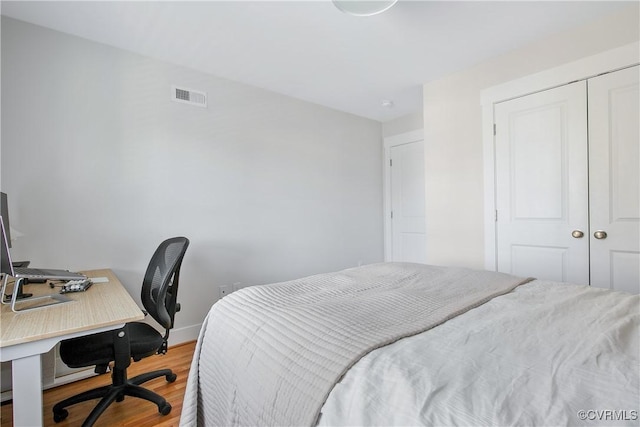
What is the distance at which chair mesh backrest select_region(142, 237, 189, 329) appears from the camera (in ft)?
5.56

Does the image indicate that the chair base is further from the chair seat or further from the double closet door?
the double closet door

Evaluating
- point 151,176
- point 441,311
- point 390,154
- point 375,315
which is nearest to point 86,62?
point 151,176

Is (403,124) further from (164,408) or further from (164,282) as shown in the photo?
(164,408)

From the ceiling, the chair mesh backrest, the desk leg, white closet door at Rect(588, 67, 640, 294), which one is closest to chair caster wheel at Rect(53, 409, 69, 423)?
the chair mesh backrest

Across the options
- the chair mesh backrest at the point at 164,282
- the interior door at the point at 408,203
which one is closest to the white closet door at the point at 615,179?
the interior door at the point at 408,203

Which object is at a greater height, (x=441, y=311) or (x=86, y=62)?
(x=86, y=62)

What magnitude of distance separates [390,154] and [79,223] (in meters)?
3.62

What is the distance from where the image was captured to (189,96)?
2.66 metres

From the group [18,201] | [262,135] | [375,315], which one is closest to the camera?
[375,315]

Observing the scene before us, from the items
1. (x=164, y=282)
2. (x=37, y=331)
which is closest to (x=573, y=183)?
(x=164, y=282)

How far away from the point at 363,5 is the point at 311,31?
65cm

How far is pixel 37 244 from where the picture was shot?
79.7 inches

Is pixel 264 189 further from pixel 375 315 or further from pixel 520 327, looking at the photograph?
pixel 520 327

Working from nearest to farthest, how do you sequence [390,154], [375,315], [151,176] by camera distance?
[375,315] < [151,176] < [390,154]
